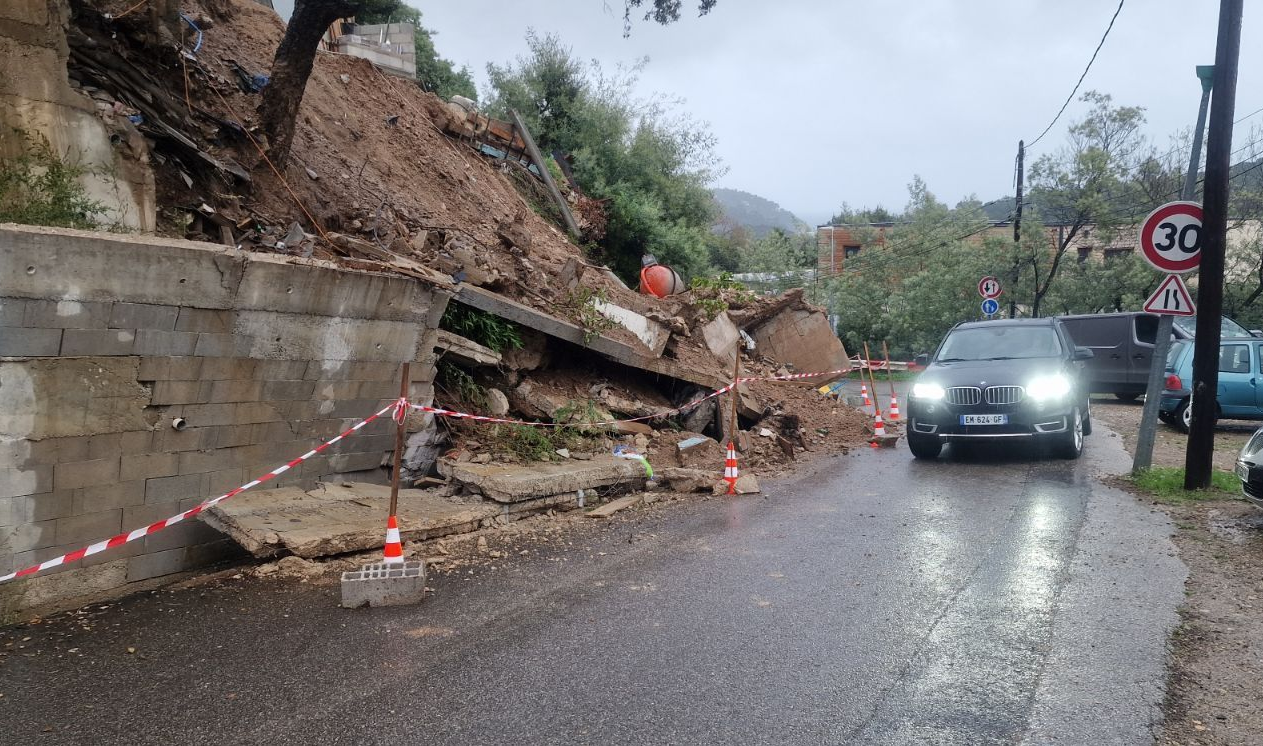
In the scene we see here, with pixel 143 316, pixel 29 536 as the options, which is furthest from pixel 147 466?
pixel 143 316

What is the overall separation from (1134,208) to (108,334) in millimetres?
28803

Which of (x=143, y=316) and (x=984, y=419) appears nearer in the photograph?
(x=143, y=316)

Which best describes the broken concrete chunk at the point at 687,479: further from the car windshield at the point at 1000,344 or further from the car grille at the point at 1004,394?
the car windshield at the point at 1000,344

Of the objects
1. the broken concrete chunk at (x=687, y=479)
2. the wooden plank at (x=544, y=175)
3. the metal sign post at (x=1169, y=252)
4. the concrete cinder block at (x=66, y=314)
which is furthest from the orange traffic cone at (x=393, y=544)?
the wooden plank at (x=544, y=175)

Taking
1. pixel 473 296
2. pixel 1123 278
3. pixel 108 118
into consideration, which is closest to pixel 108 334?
pixel 108 118

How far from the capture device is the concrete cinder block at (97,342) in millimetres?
5199

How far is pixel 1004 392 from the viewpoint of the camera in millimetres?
9617

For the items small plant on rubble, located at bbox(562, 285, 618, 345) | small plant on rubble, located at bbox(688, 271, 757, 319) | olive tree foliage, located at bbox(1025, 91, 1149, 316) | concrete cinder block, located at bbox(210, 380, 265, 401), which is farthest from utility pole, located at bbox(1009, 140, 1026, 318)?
concrete cinder block, located at bbox(210, 380, 265, 401)

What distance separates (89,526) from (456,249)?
4.89 meters

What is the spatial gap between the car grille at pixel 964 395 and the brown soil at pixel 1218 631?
2426 mm

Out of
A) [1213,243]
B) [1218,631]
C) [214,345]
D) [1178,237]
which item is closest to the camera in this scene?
[1218,631]

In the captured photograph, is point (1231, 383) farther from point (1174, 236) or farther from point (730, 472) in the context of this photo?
point (730, 472)

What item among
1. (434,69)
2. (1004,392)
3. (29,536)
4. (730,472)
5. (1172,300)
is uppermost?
(434,69)

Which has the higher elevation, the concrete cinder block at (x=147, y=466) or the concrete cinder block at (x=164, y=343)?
the concrete cinder block at (x=164, y=343)
